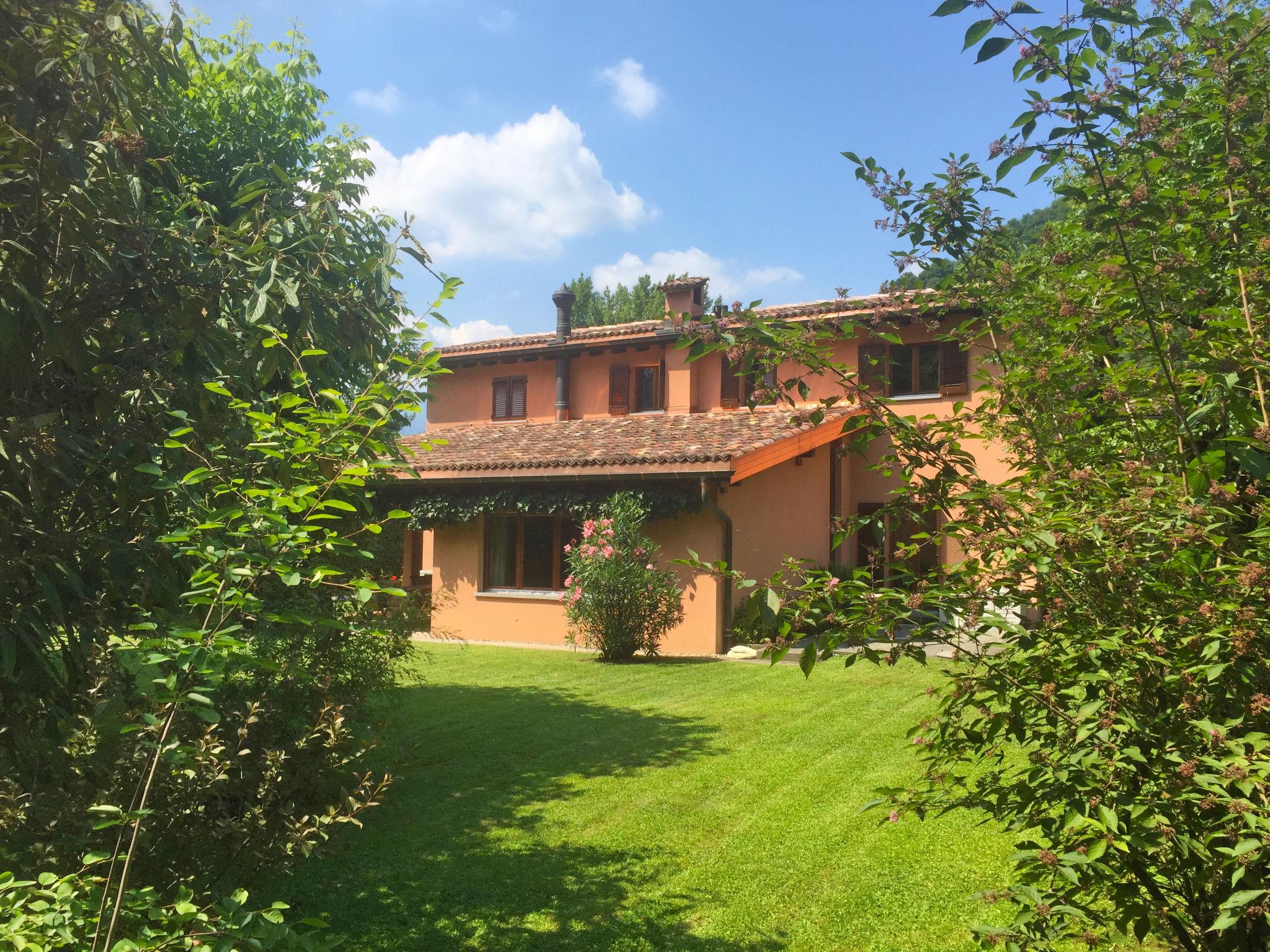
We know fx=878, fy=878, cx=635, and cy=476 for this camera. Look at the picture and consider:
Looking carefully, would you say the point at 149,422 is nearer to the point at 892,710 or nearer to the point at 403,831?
the point at 403,831

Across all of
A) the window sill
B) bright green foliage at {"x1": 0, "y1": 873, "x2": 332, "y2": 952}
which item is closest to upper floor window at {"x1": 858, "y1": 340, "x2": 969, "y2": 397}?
the window sill

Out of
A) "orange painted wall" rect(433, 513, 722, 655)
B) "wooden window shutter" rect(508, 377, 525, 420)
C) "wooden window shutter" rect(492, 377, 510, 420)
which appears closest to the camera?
"orange painted wall" rect(433, 513, 722, 655)

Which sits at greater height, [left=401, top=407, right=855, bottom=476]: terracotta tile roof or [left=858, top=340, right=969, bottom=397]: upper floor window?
[left=858, top=340, right=969, bottom=397]: upper floor window

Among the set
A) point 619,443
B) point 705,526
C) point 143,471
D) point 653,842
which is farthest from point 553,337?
point 143,471

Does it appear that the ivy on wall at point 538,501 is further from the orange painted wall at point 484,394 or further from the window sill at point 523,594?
the orange painted wall at point 484,394

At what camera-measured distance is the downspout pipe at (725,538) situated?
13.9 meters

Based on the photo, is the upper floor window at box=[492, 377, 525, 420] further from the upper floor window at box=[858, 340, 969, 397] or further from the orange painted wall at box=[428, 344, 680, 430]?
the upper floor window at box=[858, 340, 969, 397]

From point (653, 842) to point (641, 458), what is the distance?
30.1ft

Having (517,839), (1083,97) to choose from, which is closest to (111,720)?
(517,839)

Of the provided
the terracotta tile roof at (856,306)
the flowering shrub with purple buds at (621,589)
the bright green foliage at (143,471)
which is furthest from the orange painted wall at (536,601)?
the terracotta tile roof at (856,306)

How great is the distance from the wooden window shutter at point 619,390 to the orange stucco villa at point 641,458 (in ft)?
0.12

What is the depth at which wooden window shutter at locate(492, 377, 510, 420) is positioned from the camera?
22234 millimetres

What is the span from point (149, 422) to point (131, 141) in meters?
1.02

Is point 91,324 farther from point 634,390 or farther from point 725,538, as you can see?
point 634,390
